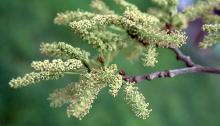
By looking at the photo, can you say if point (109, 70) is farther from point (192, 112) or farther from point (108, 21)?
point (192, 112)

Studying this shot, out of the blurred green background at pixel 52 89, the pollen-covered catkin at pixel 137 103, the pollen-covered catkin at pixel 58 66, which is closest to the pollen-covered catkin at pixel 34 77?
the pollen-covered catkin at pixel 58 66

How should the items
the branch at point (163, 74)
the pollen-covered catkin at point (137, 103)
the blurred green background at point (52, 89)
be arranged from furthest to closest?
the blurred green background at point (52, 89) → the branch at point (163, 74) → the pollen-covered catkin at point (137, 103)

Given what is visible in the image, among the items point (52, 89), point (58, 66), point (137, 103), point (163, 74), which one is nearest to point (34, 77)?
point (58, 66)

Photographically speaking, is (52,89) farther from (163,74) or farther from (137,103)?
(137,103)

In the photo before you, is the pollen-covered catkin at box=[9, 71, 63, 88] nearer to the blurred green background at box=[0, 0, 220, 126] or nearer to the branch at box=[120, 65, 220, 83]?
the branch at box=[120, 65, 220, 83]

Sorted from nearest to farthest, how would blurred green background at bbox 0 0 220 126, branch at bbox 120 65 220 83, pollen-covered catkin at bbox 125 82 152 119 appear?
pollen-covered catkin at bbox 125 82 152 119 < branch at bbox 120 65 220 83 < blurred green background at bbox 0 0 220 126

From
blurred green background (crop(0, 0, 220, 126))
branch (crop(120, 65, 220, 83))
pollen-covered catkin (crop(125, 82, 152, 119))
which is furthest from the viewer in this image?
blurred green background (crop(0, 0, 220, 126))

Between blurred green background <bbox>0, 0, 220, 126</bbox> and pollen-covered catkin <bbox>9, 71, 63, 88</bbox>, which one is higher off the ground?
blurred green background <bbox>0, 0, 220, 126</bbox>

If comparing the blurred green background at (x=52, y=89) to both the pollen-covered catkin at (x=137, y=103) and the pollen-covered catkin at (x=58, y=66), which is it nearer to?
the pollen-covered catkin at (x=58, y=66)

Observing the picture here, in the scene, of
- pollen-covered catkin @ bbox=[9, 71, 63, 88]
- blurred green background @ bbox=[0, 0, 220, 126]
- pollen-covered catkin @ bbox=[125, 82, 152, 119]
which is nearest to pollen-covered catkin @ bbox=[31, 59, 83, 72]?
pollen-covered catkin @ bbox=[9, 71, 63, 88]
